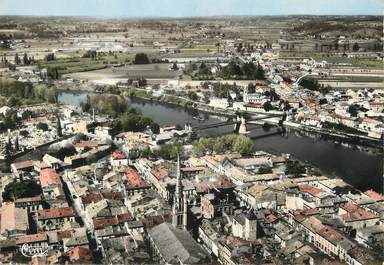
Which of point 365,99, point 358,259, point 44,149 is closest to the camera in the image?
point 358,259

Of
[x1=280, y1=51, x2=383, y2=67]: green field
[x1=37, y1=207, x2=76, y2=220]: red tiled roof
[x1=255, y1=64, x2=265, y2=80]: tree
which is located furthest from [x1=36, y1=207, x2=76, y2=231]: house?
[x1=280, y1=51, x2=383, y2=67]: green field

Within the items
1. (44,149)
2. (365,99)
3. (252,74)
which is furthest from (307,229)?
(252,74)

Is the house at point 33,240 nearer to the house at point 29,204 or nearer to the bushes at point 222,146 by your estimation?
the house at point 29,204

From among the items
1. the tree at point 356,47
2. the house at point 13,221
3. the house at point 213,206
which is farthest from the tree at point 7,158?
the tree at point 356,47

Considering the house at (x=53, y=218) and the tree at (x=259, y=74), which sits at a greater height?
the house at (x=53, y=218)

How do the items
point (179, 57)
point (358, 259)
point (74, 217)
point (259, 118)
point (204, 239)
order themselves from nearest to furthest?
1. point (358, 259)
2. point (204, 239)
3. point (74, 217)
4. point (259, 118)
5. point (179, 57)

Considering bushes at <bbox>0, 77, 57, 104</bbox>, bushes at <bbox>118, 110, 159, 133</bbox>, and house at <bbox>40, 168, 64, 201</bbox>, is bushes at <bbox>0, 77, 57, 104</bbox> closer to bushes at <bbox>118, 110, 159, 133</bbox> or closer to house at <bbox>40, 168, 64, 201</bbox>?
bushes at <bbox>118, 110, 159, 133</bbox>

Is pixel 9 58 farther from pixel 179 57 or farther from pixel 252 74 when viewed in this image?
pixel 252 74
